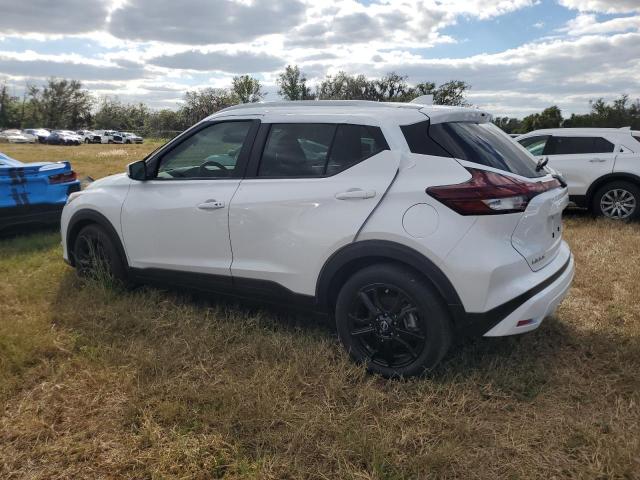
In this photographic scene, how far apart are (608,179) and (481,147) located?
6321 mm

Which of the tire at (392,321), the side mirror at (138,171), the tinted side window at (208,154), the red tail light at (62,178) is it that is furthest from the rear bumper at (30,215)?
the tire at (392,321)

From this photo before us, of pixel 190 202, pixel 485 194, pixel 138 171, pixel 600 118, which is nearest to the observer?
pixel 485 194

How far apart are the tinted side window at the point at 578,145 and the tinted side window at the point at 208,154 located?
687cm

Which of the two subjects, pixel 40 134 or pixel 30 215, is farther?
pixel 40 134

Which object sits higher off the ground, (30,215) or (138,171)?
(138,171)

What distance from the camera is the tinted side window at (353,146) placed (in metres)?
3.14

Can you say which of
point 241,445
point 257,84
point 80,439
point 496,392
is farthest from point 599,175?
point 257,84

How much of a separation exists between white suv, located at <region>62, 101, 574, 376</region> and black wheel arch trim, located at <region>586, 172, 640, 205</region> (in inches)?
221

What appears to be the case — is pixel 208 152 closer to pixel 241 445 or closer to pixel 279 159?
pixel 279 159

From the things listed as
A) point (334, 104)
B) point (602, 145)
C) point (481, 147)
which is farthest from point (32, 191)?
point (602, 145)

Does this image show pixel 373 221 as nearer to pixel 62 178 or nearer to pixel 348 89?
pixel 62 178

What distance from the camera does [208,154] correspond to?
3891 millimetres

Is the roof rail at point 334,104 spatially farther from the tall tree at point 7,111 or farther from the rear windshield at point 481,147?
the tall tree at point 7,111

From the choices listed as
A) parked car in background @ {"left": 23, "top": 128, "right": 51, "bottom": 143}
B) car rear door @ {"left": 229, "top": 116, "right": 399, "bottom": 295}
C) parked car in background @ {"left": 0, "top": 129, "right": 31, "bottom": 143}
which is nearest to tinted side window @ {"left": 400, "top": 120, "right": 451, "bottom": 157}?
car rear door @ {"left": 229, "top": 116, "right": 399, "bottom": 295}
